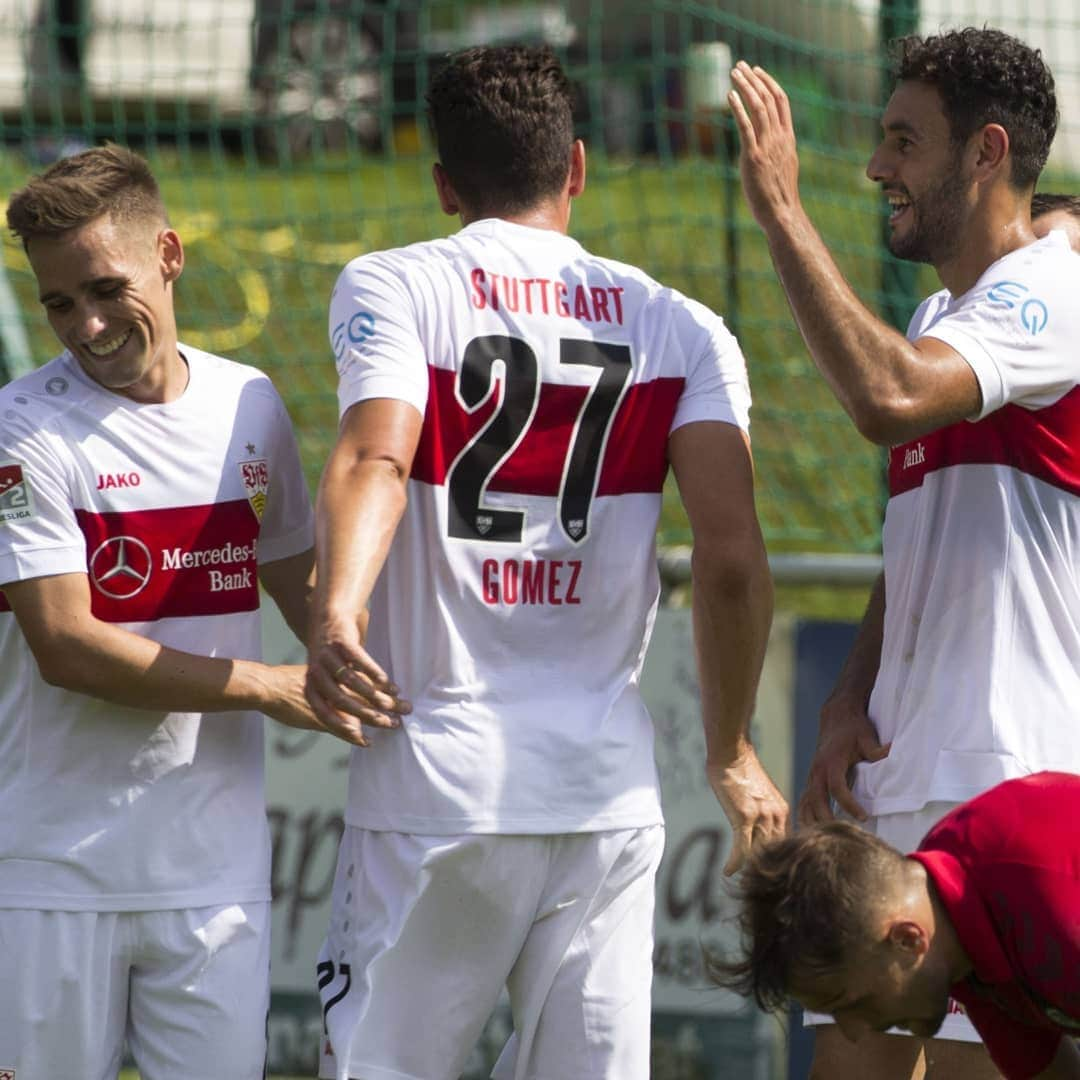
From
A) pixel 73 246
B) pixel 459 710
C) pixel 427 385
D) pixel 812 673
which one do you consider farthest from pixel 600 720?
pixel 812 673

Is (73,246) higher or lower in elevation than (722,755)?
higher

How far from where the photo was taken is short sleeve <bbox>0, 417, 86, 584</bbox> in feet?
11.2

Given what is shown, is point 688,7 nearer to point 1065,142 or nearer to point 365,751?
point 1065,142

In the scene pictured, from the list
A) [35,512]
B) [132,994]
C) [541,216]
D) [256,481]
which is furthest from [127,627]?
[541,216]

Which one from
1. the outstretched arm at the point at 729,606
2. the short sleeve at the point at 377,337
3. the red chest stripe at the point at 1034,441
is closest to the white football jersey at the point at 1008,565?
the red chest stripe at the point at 1034,441

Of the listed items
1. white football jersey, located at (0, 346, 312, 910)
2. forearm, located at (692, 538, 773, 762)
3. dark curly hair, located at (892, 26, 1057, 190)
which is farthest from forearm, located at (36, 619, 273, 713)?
dark curly hair, located at (892, 26, 1057, 190)

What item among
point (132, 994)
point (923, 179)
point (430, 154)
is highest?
point (923, 179)

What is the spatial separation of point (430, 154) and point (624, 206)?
1106 millimetres

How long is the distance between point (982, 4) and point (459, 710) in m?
4.92

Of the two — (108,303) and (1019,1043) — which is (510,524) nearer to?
(108,303)

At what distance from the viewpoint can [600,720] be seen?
3.45 meters

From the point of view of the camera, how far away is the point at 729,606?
11.5 feet

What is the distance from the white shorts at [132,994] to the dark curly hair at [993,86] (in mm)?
2017

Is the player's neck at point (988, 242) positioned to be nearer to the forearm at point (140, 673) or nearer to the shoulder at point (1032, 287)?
the shoulder at point (1032, 287)
